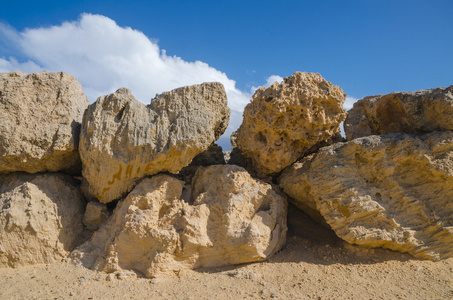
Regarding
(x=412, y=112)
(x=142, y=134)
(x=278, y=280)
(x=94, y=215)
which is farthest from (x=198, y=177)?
(x=412, y=112)

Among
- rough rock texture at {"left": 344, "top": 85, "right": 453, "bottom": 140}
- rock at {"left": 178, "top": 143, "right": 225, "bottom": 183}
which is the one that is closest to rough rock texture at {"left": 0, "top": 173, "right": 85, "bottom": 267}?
rock at {"left": 178, "top": 143, "right": 225, "bottom": 183}

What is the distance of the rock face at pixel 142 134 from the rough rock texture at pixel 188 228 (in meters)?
0.32

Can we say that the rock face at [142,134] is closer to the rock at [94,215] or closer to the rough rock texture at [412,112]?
the rock at [94,215]

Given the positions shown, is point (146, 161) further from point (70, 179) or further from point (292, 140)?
point (292, 140)

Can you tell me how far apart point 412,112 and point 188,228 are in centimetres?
401

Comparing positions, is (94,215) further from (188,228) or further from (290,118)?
(290,118)

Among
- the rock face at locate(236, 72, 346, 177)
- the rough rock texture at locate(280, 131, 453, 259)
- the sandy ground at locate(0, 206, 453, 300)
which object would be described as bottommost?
the sandy ground at locate(0, 206, 453, 300)

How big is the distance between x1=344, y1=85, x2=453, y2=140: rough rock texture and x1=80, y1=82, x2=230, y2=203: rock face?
2904 mm

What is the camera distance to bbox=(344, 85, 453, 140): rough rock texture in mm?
4445

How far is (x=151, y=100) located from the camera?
5.02m

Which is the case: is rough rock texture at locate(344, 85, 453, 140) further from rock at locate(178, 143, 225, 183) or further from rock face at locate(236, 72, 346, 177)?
rock at locate(178, 143, 225, 183)

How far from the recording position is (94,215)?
4.95 metres

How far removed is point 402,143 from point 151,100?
4.05 metres

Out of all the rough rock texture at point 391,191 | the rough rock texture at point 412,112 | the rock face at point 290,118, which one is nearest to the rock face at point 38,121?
the rock face at point 290,118
